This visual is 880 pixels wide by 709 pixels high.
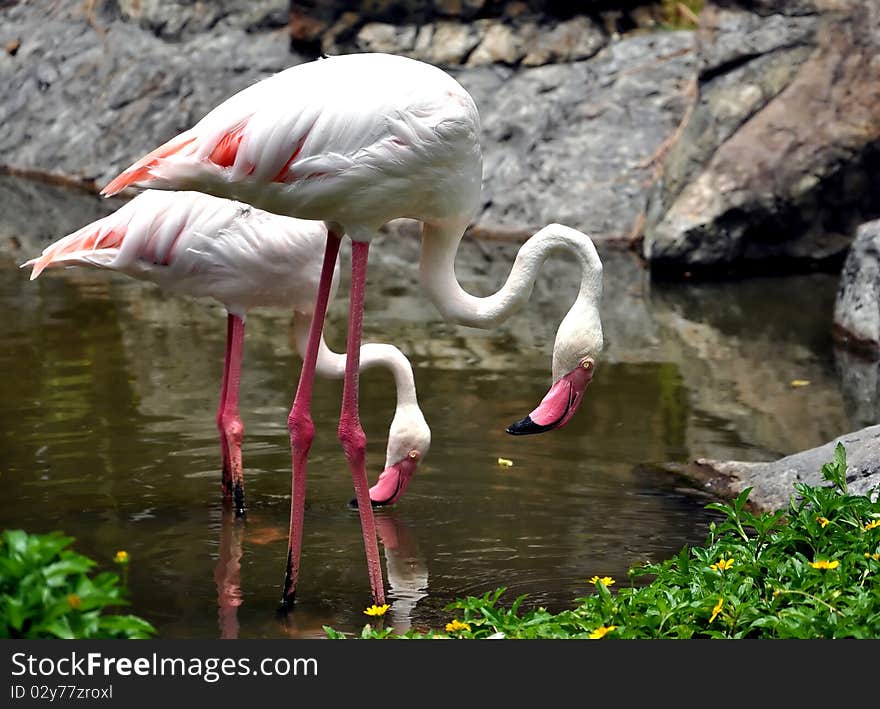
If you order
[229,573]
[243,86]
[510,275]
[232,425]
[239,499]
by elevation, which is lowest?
[229,573]

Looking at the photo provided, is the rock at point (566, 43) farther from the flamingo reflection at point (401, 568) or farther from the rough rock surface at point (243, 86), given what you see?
the flamingo reflection at point (401, 568)

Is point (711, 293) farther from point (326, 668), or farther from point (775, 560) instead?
point (326, 668)

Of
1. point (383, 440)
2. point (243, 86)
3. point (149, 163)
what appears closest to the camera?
point (149, 163)

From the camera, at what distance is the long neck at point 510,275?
5.38m

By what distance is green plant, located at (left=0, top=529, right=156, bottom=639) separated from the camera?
2959 millimetres

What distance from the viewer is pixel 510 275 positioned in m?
5.43

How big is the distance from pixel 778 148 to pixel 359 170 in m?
7.47

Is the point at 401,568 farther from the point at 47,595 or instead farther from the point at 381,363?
the point at 47,595

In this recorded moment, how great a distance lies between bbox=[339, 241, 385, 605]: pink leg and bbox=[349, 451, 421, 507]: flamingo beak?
0.69 meters

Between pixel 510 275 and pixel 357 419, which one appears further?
pixel 510 275

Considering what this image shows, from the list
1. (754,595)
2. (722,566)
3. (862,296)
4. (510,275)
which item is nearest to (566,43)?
(862,296)

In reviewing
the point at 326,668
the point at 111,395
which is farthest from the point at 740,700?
the point at 111,395

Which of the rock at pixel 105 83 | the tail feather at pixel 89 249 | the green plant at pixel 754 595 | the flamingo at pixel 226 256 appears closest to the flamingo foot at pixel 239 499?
the flamingo at pixel 226 256

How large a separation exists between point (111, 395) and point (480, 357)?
8.00 feet
